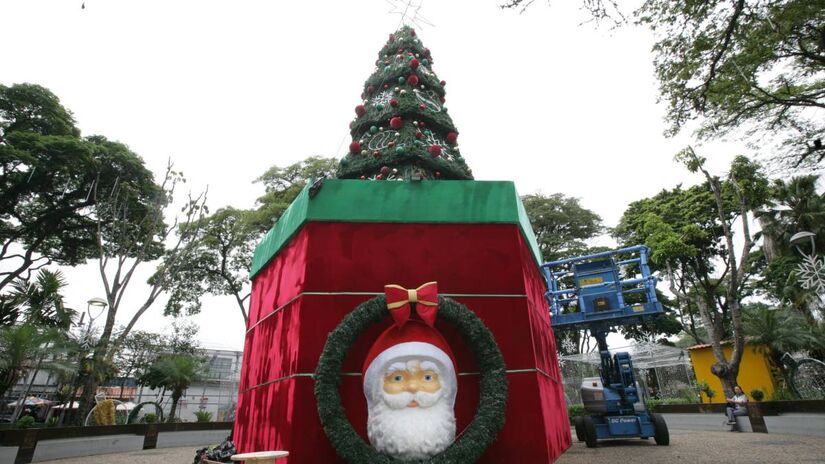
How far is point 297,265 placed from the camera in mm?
6762

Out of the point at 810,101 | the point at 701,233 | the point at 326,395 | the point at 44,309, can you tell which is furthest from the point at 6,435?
the point at 701,233

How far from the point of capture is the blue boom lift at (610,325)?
845cm

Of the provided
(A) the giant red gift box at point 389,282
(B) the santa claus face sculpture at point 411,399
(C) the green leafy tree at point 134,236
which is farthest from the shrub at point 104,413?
(B) the santa claus face sculpture at point 411,399

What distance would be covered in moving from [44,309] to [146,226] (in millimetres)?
6253

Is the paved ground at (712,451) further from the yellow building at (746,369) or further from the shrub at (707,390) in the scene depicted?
the shrub at (707,390)

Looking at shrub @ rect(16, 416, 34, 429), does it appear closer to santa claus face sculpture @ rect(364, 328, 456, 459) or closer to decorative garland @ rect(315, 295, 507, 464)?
decorative garland @ rect(315, 295, 507, 464)

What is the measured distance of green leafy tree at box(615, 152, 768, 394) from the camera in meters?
14.8

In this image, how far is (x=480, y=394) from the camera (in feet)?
17.6

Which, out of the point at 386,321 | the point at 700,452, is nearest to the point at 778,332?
the point at 700,452

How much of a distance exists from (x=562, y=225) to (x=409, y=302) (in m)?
21.7

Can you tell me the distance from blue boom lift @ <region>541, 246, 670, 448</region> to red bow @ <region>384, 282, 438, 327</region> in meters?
4.35

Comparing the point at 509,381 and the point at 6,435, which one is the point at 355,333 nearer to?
the point at 509,381

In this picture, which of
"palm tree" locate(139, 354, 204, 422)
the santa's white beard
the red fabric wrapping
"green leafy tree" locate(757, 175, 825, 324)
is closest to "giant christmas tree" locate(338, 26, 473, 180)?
the red fabric wrapping

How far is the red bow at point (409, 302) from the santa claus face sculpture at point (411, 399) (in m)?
0.29
